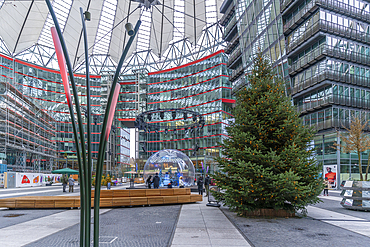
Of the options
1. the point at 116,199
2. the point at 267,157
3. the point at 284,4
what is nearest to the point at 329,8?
the point at 284,4

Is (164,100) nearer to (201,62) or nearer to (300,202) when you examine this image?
(201,62)

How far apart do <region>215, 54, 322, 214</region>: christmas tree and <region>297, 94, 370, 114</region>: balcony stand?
20.7m

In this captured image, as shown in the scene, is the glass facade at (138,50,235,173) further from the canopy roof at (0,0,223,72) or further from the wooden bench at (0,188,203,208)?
the wooden bench at (0,188,203,208)

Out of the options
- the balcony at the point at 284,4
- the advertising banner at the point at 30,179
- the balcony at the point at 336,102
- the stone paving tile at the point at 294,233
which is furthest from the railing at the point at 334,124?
the advertising banner at the point at 30,179

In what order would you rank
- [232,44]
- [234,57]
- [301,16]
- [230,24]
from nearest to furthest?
1. [301,16]
2. [234,57]
3. [232,44]
4. [230,24]

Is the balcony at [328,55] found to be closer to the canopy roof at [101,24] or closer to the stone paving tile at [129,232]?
the canopy roof at [101,24]

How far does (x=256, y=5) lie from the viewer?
4062 centimetres

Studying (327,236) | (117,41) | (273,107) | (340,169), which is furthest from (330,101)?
(117,41)

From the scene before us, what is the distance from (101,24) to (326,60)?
144 ft

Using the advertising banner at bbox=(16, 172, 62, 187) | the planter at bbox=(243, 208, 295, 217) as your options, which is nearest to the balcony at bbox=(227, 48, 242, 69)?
the advertising banner at bbox=(16, 172, 62, 187)

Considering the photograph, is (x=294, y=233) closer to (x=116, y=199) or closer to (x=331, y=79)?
(x=116, y=199)

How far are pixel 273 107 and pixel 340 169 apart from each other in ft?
82.2

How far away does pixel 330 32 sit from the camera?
33.4 meters

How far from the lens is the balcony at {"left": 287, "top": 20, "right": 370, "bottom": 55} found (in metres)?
33.2
